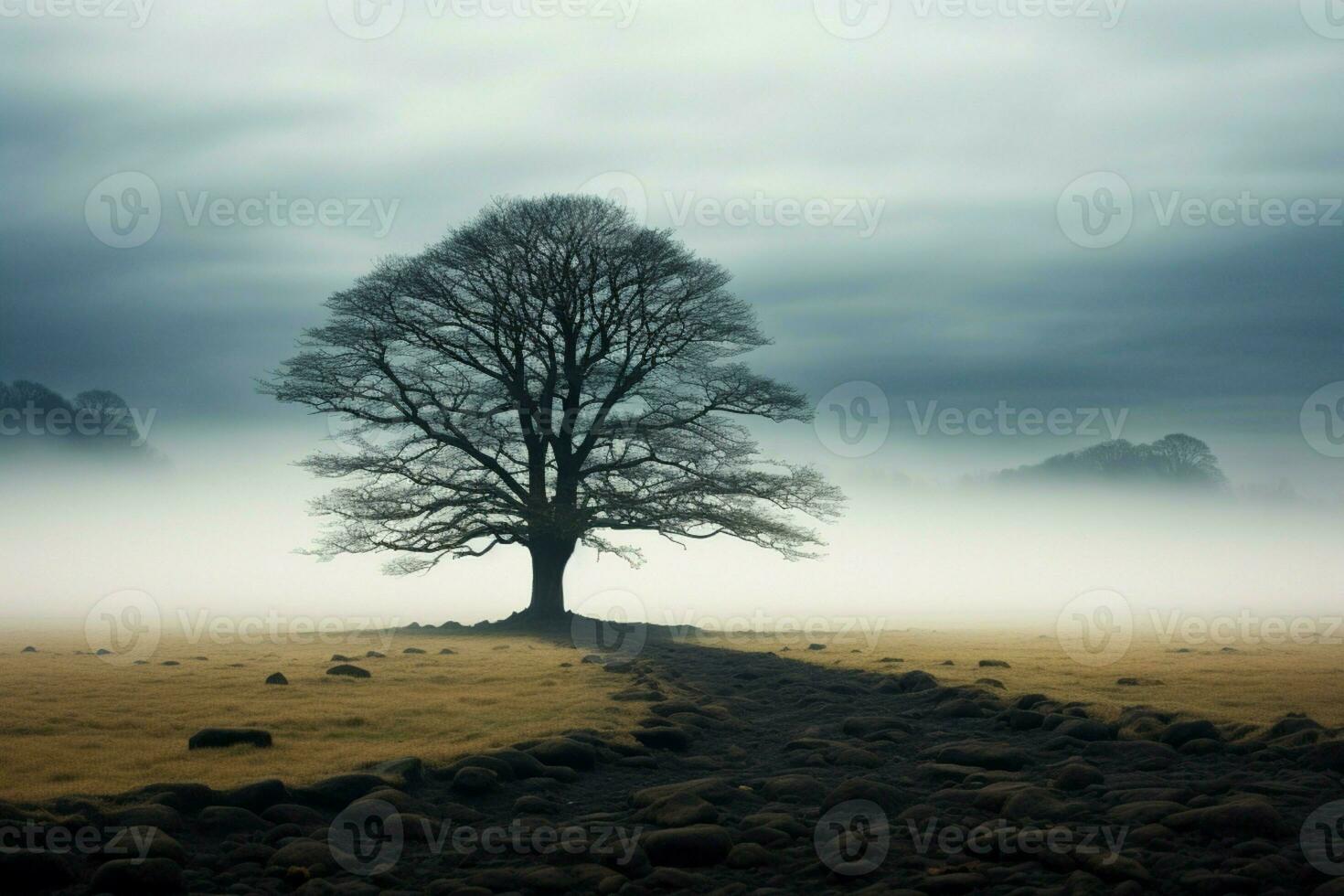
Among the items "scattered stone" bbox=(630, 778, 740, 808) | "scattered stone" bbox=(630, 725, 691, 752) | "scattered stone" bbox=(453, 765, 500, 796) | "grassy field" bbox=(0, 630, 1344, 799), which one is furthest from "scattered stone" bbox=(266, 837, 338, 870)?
"scattered stone" bbox=(630, 725, 691, 752)

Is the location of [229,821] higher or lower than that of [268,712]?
lower

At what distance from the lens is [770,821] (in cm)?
889

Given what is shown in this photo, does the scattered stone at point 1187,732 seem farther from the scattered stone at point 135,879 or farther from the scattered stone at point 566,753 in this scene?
the scattered stone at point 135,879

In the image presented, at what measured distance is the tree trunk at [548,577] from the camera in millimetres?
32969

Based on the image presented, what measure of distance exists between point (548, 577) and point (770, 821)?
2461 cm

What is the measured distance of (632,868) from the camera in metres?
7.96

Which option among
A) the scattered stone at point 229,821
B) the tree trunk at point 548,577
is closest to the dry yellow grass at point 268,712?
the scattered stone at point 229,821

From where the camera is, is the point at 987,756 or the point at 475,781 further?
the point at 987,756

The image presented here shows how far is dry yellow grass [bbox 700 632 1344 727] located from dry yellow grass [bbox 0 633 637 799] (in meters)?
6.65

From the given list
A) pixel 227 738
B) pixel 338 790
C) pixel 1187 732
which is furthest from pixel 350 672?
pixel 1187 732

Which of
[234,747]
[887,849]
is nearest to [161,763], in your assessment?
[234,747]

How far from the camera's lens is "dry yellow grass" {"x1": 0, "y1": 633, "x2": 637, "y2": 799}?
1088 centimetres

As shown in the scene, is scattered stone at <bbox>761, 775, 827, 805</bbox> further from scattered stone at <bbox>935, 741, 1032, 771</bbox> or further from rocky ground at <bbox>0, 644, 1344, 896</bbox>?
scattered stone at <bbox>935, 741, 1032, 771</bbox>

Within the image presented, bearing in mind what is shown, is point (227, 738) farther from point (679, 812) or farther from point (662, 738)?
point (679, 812)
